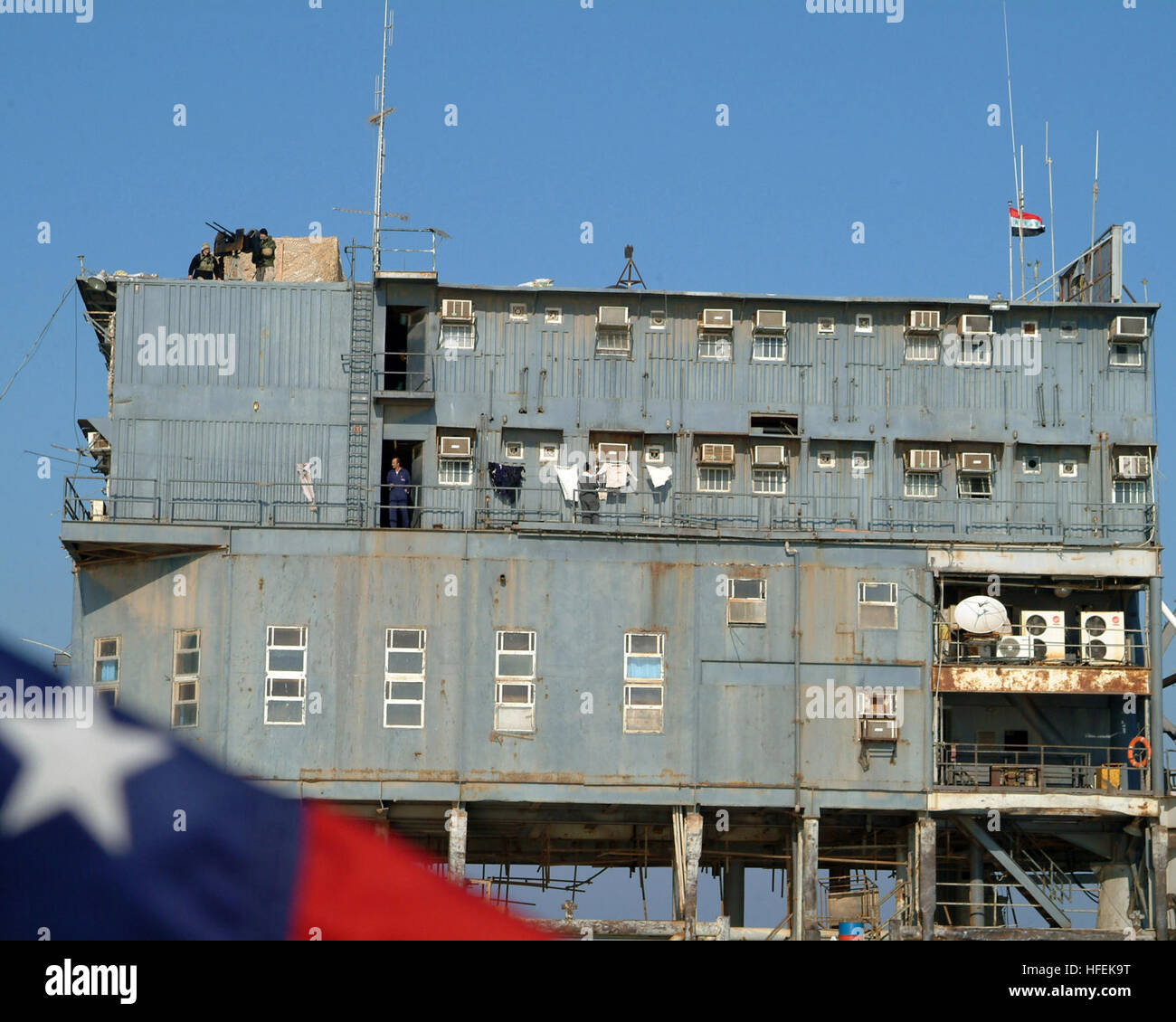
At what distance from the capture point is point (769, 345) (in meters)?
58.0

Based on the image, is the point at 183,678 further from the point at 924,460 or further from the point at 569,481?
the point at 924,460

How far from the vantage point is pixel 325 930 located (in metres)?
22.0

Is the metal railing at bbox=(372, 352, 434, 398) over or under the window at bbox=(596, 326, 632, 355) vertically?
under

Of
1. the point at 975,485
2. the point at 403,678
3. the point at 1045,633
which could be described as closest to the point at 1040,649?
the point at 1045,633

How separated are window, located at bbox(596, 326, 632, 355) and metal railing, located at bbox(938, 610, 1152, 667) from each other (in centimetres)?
1299

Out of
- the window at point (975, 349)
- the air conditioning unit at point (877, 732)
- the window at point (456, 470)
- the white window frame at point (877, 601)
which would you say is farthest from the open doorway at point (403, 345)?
the air conditioning unit at point (877, 732)

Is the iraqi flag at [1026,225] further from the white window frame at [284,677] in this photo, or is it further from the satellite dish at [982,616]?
the white window frame at [284,677]

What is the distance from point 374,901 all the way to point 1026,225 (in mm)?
46153

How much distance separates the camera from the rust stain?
5319 cm

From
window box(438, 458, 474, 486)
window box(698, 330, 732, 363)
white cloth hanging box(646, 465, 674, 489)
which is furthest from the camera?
window box(698, 330, 732, 363)

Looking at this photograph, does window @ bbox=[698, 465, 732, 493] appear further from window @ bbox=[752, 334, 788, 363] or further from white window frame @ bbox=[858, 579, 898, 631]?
white window frame @ bbox=[858, 579, 898, 631]

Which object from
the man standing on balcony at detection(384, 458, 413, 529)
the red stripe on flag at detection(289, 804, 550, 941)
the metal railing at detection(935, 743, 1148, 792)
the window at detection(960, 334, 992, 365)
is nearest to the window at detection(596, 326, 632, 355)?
the man standing on balcony at detection(384, 458, 413, 529)

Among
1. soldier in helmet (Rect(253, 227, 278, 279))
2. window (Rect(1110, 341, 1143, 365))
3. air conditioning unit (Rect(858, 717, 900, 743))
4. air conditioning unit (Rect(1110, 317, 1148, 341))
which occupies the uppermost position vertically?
soldier in helmet (Rect(253, 227, 278, 279))
